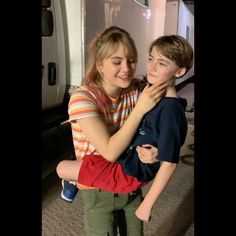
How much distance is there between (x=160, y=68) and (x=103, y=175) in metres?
0.17

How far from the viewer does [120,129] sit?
0.42 metres

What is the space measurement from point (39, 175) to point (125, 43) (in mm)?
202

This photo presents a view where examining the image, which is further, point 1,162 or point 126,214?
point 126,214

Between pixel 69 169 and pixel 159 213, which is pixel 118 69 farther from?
pixel 159 213

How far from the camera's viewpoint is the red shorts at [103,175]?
462mm

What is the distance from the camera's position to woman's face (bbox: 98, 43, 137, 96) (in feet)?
1.40

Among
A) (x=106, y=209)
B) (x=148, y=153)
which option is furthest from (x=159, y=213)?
(x=148, y=153)

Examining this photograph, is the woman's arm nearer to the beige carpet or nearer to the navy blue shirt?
the navy blue shirt

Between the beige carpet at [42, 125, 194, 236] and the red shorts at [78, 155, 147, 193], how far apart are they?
0.13m

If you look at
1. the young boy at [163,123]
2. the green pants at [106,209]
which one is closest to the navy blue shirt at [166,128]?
the young boy at [163,123]

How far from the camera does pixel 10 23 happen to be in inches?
11.1

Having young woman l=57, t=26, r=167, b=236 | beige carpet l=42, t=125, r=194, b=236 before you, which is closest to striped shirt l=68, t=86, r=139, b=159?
young woman l=57, t=26, r=167, b=236
